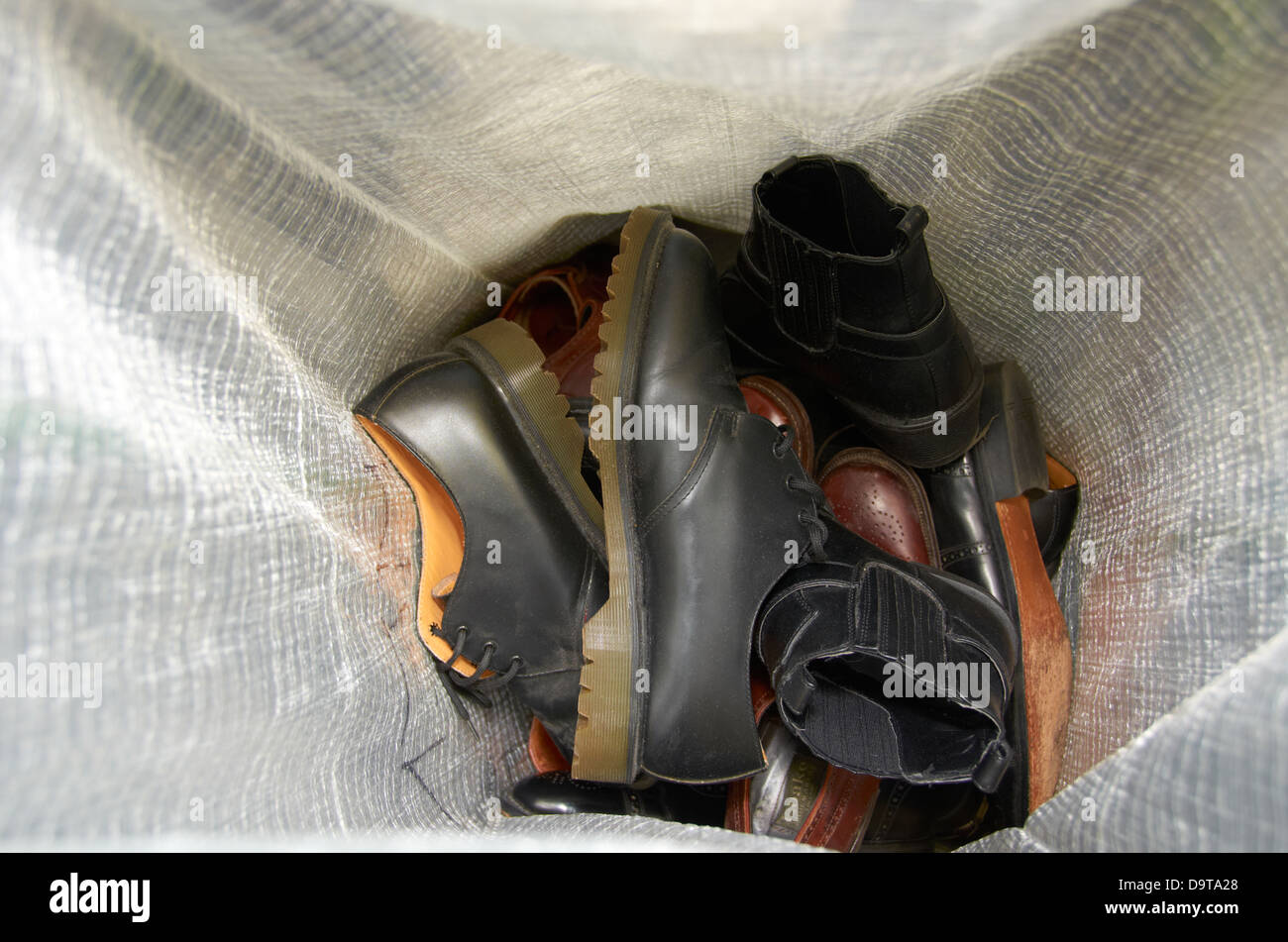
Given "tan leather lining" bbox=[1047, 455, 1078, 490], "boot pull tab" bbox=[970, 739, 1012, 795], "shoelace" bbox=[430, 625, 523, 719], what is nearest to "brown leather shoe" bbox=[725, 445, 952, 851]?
"boot pull tab" bbox=[970, 739, 1012, 795]

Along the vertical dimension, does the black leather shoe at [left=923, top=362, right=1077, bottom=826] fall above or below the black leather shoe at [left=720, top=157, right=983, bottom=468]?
below

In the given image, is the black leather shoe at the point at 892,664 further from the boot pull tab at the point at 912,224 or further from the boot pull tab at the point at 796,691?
the boot pull tab at the point at 912,224

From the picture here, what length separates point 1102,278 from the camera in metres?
0.63

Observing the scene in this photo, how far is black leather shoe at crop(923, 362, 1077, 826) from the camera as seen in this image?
2.25 ft

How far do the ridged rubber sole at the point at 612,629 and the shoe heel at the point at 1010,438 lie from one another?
0.36 m

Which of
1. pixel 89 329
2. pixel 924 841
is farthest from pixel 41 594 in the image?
pixel 924 841

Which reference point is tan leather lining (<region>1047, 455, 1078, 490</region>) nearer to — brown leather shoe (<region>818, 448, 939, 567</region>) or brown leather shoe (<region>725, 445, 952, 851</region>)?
brown leather shoe (<region>818, 448, 939, 567</region>)

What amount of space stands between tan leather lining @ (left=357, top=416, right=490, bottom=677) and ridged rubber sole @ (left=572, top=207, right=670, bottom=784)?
113mm

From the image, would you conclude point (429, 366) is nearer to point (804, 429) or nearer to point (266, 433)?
point (266, 433)

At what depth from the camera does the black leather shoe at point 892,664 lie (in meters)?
0.60

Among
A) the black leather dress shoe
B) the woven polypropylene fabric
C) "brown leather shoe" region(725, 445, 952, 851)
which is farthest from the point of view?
the black leather dress shoe

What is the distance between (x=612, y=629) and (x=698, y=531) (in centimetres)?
10

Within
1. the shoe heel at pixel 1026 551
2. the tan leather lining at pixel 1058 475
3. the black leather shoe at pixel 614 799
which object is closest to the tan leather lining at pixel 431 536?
the black leather shoe at pixel 614 799

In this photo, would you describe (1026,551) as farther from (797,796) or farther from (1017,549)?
(797,796)
